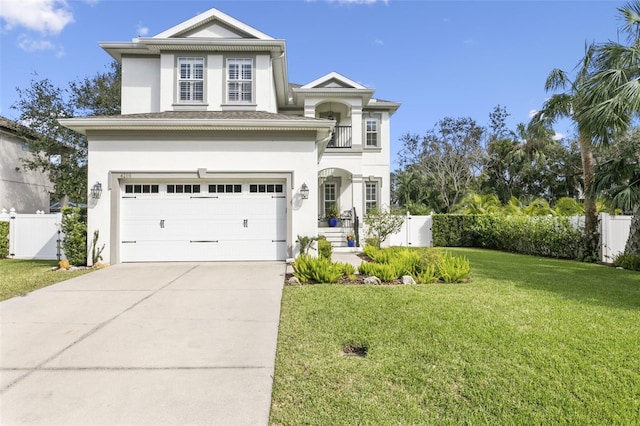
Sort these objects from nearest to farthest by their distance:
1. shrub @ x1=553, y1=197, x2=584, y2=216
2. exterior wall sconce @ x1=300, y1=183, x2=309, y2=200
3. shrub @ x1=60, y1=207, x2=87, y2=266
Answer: shrub @ x1=60, y1=207, x2=87, y2=266, exterior wall sconce @ x1=300, y1=183, x2=309, y2=200, shrub @ x1=553, y1=197, x2=584, y2=216

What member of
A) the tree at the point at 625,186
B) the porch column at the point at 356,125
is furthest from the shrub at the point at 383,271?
the porch column at the point at 356,125

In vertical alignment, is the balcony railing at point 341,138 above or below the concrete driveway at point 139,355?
above

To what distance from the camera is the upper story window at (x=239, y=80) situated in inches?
535

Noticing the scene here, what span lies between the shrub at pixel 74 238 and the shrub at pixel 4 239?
512 cm

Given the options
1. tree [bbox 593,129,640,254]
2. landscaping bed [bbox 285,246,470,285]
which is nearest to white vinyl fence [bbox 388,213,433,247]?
tree [bbox 593,129,640,254]

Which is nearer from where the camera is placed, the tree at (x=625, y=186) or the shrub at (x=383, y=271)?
the shrub at (x=383, y=271)

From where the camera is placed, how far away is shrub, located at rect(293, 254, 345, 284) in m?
7.72

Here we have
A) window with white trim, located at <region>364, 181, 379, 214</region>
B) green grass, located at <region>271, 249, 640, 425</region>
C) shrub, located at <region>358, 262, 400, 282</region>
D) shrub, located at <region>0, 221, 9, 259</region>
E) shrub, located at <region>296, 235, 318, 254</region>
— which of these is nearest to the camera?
green grass, located at <region>271, 249, 640, 425</region>

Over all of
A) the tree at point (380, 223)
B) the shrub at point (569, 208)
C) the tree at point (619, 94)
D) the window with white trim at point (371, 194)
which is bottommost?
the tree at point (380, 223)

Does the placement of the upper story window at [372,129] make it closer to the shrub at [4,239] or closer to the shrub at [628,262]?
the shrub at [628,262]

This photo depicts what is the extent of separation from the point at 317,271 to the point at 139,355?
427cm

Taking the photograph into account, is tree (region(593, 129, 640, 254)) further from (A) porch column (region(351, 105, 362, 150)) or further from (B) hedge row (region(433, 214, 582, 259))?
(A) porch column (region(351, 105, 362, 150))

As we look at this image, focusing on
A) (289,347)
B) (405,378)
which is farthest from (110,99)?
(405,378)

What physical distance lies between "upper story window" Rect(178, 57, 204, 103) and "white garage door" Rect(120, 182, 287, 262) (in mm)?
4641
